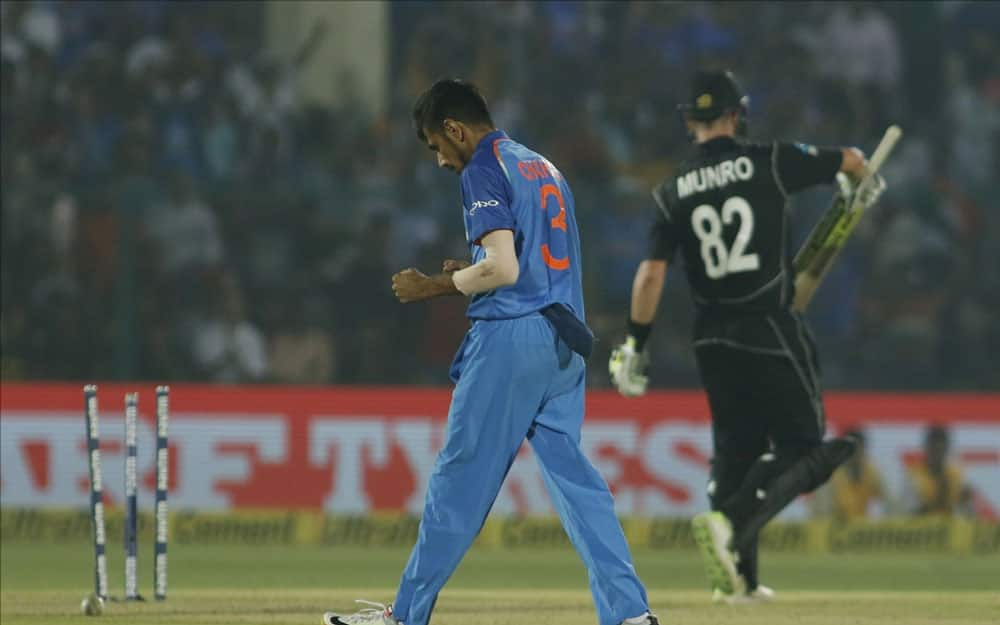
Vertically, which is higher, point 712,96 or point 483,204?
point 712,96

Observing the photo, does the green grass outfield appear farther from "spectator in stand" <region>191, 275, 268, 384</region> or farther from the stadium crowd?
the stadium crowd

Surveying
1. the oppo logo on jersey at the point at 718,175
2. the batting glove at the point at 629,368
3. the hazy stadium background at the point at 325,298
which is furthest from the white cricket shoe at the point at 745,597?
the hazy stadium background at the point at 325,298

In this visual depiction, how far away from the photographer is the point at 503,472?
228 inches

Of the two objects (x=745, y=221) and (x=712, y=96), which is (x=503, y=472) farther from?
(x=712, y=96)

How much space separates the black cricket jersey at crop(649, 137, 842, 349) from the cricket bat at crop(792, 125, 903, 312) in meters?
0.22

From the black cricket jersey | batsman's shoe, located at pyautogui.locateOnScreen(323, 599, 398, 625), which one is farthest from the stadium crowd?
batsman's shoe, located at pyautogui.locateOnScreen(323, 599, 398, 625)

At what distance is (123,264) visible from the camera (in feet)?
42.2

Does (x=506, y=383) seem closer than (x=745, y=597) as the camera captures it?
Yes

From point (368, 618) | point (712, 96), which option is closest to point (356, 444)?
point (712, 96)

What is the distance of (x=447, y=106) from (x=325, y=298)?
24.4 feet

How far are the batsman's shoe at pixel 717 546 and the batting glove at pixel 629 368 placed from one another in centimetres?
72

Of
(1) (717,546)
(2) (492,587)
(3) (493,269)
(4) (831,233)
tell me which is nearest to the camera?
(3) (493,269)

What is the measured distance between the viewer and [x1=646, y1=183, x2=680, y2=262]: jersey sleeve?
797 centimetres

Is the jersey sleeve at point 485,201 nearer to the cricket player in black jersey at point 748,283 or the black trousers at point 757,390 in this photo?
the cricket player in black jersey at point 748,283
